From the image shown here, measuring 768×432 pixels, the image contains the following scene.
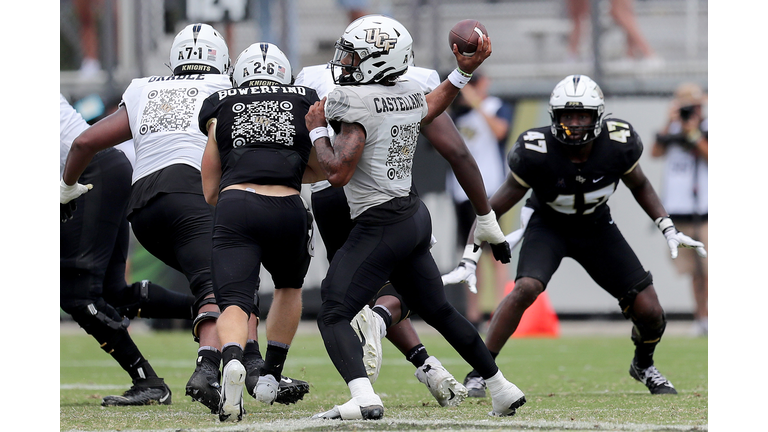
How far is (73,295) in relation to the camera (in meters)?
6.01

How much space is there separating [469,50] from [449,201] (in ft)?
26.1

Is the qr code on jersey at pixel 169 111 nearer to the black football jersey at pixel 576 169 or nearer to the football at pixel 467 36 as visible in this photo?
the football at pixel 467 36

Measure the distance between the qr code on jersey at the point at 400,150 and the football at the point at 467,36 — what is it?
0.40 meters

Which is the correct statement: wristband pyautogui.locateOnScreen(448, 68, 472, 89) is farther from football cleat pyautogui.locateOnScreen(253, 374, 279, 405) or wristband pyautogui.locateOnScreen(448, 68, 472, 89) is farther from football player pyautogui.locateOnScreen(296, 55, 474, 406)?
football cleat pyautogui.locateOnScreen(253, 374, 279, 405)

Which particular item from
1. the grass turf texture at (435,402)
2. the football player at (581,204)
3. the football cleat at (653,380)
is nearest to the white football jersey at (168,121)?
the grass turf texture at (435,402)

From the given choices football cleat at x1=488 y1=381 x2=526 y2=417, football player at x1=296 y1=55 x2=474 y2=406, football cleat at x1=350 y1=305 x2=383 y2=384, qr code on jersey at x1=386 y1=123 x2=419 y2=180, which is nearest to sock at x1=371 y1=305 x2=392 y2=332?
football player at x1=296 y1=55 x2=474 y2=406

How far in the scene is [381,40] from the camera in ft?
15.2

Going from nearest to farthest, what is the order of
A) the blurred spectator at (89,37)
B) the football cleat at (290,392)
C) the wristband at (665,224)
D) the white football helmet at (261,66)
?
1. the white football helmet at (261,66)
2. the football cleat at (290,392)
3. the wristband at (665,224)
4. the blurred spectator at (89,37)

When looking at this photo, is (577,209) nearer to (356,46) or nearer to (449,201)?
(356,46)

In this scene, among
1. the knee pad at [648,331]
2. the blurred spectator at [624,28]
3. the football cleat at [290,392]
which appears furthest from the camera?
the blurred spectator at [624,28]

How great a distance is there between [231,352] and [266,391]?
54 cm

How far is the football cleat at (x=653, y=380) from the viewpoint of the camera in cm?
623

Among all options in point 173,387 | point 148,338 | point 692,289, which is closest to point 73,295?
point 173,387

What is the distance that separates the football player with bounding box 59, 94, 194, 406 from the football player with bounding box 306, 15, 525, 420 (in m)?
1.76
